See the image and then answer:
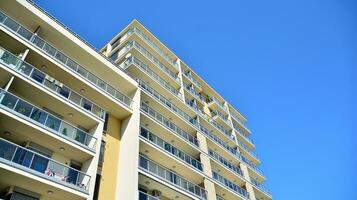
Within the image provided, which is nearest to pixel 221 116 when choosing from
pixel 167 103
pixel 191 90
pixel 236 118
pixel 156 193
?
pixel 191 90

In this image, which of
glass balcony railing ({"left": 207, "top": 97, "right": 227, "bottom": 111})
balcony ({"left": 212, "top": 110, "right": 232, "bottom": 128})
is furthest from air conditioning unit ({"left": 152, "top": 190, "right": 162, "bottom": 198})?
glass balcony railing ({"left": 207, "top": 97, "right": 227, "bottom": 111})

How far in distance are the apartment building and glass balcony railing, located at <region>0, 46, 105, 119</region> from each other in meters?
0.07

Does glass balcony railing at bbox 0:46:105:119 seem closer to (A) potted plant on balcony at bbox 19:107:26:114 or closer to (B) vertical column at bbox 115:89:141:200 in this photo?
(A) potted plant on balcony at bbox 19:107:26:114

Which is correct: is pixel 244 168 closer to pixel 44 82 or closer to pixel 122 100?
pixel 122 100

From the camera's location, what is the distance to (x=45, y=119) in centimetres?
1847

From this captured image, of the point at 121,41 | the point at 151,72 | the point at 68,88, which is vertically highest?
Result: the point at 121,41

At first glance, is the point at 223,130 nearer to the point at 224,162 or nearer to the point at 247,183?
the point at 224,162

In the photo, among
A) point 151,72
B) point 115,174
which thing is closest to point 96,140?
point 115,174

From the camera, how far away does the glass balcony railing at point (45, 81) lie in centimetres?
1838

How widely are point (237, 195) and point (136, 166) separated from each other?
14.0m

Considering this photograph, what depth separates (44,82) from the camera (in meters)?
20.4

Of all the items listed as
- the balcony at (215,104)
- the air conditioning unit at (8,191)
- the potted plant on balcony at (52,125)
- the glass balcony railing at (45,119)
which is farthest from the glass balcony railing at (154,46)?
the air conditioning unit at (8,191)

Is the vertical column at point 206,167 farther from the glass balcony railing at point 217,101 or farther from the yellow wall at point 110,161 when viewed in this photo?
the glass balcony railing at point 217,101

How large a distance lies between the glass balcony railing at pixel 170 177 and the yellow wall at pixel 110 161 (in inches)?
76.2
